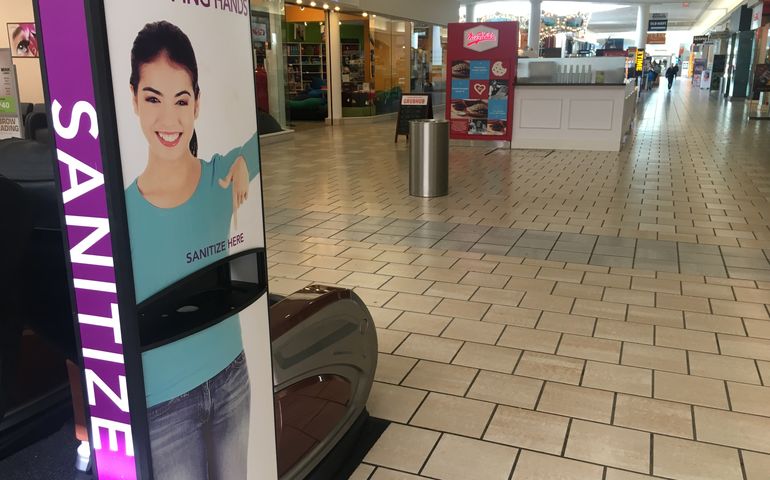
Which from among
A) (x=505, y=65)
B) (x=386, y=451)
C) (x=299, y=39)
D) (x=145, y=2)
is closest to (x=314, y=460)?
(x=386, y=451)

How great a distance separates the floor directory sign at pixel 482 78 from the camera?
9.96 m

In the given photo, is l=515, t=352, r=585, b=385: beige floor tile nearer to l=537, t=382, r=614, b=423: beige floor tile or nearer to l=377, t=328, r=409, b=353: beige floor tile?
l=537, t=382, r=614, b=423: beige floor tile

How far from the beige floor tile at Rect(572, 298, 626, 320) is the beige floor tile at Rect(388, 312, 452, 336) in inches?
30.5

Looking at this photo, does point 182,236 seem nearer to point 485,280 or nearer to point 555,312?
point 555,312

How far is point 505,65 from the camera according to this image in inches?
393

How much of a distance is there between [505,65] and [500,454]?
8.65 m

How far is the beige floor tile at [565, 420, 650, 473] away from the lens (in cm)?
219

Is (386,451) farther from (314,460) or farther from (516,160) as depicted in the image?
(516,160)

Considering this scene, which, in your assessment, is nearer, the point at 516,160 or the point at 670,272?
the point at 670,272

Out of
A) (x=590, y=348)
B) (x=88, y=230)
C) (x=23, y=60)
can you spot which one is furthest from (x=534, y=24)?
(x=88, y=230)

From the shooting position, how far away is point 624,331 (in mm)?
3260

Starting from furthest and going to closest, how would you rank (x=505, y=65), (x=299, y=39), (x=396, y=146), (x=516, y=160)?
(x=299, y=39)
(x=396, y=146)
(x=505, y=65)
(x=516, y=160)

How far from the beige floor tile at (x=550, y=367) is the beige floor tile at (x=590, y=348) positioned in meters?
0.08

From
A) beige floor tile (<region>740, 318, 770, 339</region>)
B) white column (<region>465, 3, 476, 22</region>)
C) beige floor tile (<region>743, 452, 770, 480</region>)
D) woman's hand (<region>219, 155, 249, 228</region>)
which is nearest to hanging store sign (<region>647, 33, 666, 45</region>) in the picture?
white column (<region>465, 3, 476, 22</region>)
